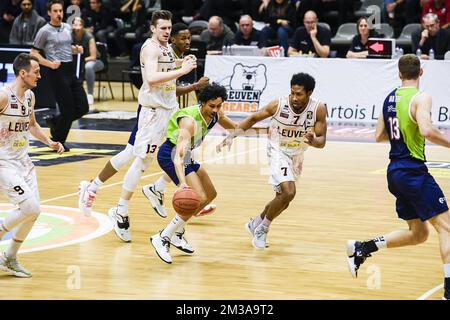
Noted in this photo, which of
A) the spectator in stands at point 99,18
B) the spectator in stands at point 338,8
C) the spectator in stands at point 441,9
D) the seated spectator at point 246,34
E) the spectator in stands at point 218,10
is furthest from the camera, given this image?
the spectator in stands at point 99,18

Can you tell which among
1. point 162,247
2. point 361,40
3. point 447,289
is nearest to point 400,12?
point 361,40

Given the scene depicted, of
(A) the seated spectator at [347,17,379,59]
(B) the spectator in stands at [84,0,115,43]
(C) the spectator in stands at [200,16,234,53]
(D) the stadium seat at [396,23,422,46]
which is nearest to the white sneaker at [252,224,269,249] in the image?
(A) the seated spectator at [347,17,379,59]

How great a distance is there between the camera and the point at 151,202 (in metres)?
9.74

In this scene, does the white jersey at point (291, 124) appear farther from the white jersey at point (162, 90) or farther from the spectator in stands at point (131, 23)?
the spectator in stands at point (131, 23)

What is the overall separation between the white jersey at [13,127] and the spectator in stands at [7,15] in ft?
57.8

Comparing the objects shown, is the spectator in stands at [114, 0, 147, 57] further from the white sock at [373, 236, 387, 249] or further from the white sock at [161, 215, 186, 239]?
the white sock at [373, 236, 387, 249]

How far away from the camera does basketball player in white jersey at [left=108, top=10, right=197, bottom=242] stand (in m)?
8.57

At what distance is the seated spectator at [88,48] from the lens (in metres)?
19.7

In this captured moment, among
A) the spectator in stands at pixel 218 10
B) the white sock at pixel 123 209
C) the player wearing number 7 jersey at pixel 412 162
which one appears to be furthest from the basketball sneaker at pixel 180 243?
the spectator in stands at pixel 218 10

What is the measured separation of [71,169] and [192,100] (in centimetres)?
825
